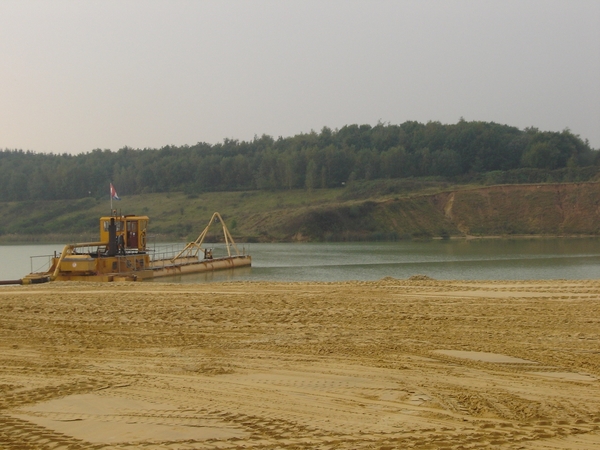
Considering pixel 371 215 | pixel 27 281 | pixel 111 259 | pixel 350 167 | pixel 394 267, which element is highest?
pixel 350 167

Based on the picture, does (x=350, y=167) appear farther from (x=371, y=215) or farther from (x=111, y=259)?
(x=111, y=259)

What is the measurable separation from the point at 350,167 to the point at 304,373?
109m

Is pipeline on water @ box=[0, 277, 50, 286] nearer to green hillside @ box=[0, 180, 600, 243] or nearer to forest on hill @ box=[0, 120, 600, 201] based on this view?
green hillside @ box=[0, 180, 600, 243]

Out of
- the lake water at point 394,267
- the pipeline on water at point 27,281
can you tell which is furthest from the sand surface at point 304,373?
the lake water at point 394,267

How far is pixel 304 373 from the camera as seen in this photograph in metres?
10.4

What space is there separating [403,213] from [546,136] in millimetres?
43056

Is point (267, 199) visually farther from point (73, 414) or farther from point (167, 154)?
point (73, 414)

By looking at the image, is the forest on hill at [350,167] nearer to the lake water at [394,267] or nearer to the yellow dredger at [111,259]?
the lake water at [394,267]

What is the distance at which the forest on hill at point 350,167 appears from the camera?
369ft

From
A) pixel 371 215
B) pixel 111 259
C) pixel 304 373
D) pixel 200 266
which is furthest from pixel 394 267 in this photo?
pixel 371 215

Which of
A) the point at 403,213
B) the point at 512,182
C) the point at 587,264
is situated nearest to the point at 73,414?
the point at 587,264

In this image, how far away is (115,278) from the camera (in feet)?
108

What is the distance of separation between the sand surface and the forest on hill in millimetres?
91323

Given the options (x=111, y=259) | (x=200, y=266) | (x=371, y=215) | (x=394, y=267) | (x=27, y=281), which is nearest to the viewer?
(x=27, y=281)
